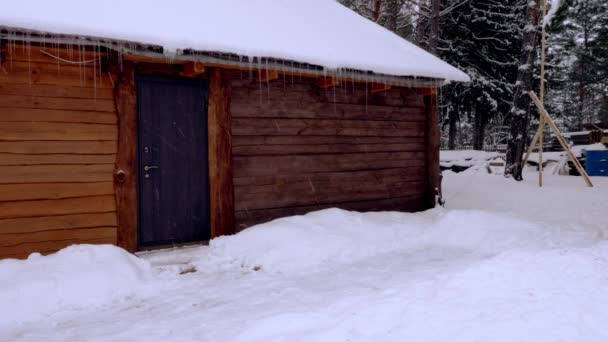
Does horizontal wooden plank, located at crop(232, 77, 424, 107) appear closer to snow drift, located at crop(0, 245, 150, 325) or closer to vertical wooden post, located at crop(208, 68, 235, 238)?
vertical wooden post, located at crop(208, 68, 235, 238)

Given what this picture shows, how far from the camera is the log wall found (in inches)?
199

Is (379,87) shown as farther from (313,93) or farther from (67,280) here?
(67,280)

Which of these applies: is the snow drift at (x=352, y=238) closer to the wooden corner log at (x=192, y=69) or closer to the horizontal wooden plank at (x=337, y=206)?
the horizontal wooden plank at (x=337, y=206)

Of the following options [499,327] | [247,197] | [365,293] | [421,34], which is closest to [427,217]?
[247,197]

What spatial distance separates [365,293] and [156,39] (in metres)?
3.57

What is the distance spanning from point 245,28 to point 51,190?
3.34m

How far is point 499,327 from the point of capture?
298 centimetres

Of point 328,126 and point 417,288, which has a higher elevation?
point 328,126

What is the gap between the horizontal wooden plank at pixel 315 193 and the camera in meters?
6.69

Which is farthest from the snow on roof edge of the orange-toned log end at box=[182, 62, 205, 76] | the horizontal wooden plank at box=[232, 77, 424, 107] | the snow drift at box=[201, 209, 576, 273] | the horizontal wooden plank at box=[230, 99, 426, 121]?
the snow drift at box=[201, 209, 576, 273]

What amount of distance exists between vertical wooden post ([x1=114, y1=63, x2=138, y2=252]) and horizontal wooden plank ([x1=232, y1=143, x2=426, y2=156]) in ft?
4.64

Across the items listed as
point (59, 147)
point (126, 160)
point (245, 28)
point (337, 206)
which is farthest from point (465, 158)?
point (59, 147)

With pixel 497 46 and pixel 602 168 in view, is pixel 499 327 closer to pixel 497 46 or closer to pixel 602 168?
pixel 602 168

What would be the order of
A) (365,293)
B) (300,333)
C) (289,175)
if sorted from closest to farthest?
1. (300,333)
2. (365,293)
3. (289,175)
